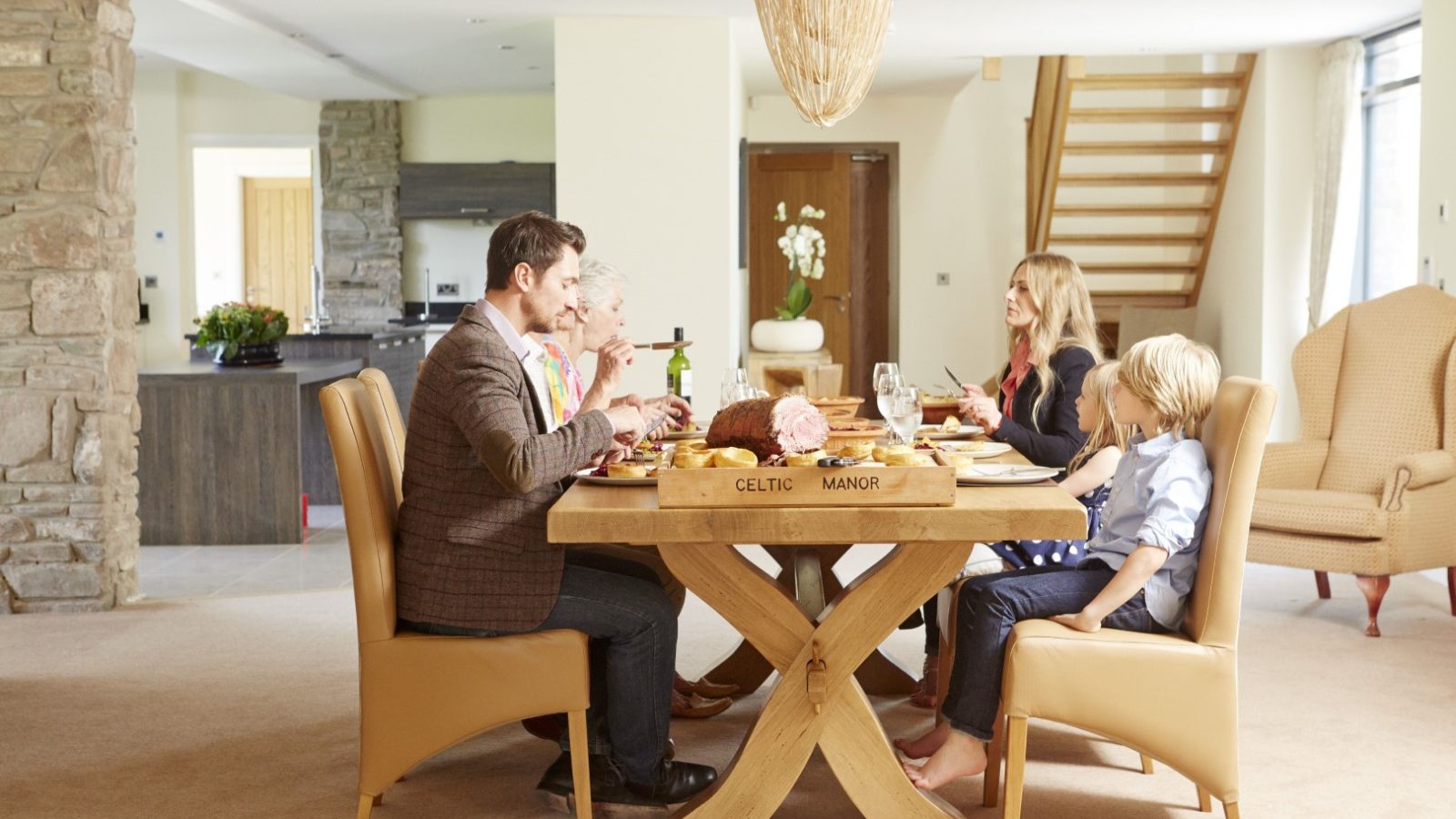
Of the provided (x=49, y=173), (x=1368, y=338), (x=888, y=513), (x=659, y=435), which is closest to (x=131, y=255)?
(x=49, y=173)

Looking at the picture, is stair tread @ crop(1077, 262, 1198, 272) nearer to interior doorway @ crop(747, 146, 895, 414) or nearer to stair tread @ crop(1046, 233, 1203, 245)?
stair tread @ crop(1046, 233, 1203, 245)

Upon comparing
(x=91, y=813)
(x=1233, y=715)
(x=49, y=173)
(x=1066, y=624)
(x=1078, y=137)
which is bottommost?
(x=91, y=813)

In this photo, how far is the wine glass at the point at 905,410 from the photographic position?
2.73 m

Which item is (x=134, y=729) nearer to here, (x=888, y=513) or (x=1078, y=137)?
(x=888, y=513)

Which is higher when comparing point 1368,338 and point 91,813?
point 1368,338

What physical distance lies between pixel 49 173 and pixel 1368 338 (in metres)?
4.66

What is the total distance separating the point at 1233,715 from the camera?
2.55 m

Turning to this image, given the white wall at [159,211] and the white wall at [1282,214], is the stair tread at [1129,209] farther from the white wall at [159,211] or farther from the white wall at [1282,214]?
the white wall at [159,211]

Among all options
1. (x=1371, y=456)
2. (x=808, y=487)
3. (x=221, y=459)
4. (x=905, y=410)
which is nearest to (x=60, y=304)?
(x=221, y=459)

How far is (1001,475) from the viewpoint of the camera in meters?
2.56

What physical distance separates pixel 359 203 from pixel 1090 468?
25.8ft

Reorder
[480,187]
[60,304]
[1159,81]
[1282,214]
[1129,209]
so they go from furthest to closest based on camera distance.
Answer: [480,187]
[1129,209]
[1159,81]
[1282,214]
[60,304]

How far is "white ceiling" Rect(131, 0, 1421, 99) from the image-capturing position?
632 centimetres

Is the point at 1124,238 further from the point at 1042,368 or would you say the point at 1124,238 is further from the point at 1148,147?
the point at 1042,368
